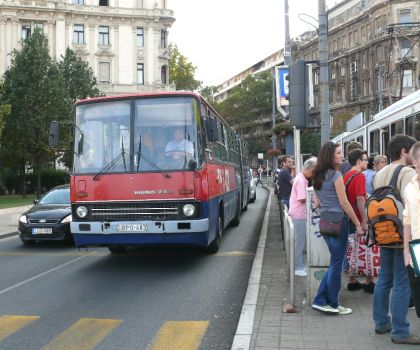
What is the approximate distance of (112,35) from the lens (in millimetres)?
66625

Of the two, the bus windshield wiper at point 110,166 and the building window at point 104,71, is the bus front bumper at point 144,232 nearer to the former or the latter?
the bus windshield wiper at point 110,166

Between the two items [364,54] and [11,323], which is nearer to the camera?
[11,323]

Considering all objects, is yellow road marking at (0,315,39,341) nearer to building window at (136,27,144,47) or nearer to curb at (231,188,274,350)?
curb at (231,188,274,350)

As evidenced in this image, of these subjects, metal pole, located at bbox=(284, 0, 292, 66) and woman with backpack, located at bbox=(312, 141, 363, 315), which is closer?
woman with backpack, located at bbox=(312, 141, 363, 315)

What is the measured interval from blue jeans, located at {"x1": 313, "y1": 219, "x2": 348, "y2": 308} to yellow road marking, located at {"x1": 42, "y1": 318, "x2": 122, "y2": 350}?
2355 mm

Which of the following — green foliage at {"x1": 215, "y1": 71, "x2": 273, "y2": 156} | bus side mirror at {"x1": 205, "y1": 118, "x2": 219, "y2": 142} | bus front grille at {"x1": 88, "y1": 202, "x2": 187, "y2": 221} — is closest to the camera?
bus front grille at {"x1": 88, "y1": 202, "x2": 187, "y2": 221}

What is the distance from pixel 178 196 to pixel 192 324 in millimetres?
3305

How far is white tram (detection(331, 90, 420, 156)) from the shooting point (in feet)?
36.7

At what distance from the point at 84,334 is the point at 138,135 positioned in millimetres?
4408

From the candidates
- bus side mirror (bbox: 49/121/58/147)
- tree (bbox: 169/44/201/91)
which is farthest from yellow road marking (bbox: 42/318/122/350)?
tree (bbox: 169/44/201/91)

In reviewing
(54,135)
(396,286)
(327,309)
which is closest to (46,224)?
(54,135)

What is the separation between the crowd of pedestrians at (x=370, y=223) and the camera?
175 inches

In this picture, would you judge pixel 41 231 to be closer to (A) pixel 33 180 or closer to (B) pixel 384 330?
(B) pixel 384 330

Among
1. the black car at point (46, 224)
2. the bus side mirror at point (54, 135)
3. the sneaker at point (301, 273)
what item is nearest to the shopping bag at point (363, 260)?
the sneaker at point (301, 273)
